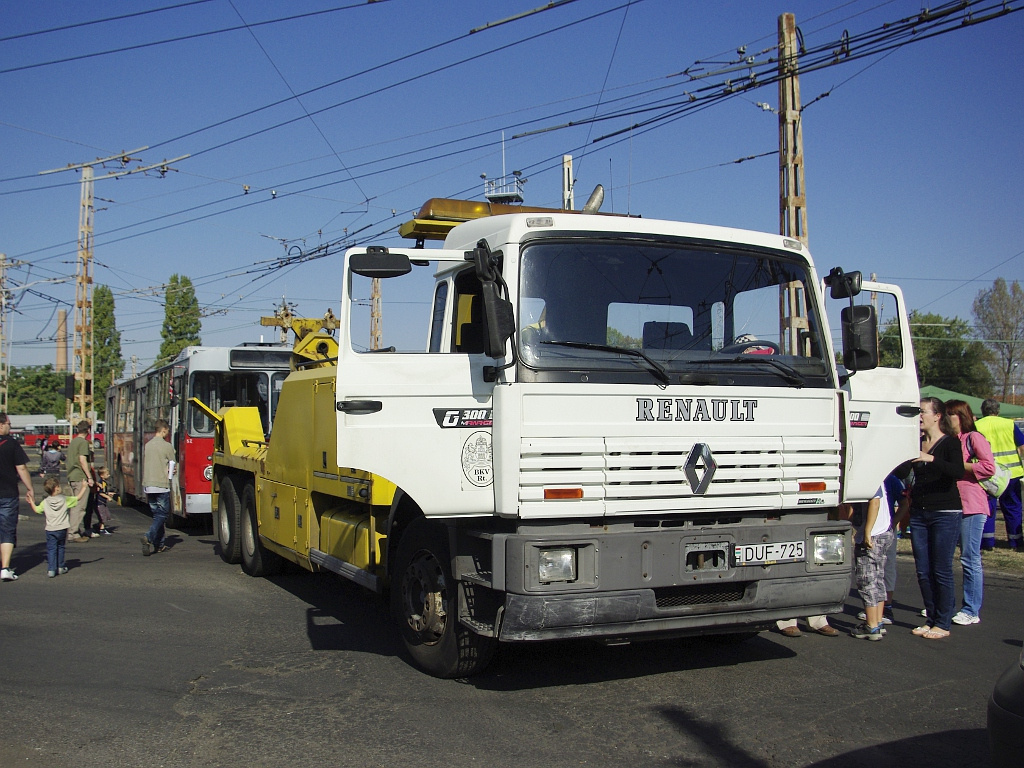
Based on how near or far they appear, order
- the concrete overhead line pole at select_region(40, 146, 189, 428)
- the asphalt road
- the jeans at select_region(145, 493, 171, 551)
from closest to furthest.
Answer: the asphalt road
the jeans at select_region(145, 493, 171, 551)
the concrete overhead line pole at select_region(40, 146, 189, 428)

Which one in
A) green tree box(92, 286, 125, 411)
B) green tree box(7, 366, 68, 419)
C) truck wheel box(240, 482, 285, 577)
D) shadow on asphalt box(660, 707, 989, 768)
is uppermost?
green tree box(92, 286, 125, 411)

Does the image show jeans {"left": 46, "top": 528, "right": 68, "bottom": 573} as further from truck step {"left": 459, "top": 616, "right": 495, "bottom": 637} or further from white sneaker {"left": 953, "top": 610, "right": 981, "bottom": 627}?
white sneaker {"left": 953, "top": 610, "right": 981, "bottom": 627}

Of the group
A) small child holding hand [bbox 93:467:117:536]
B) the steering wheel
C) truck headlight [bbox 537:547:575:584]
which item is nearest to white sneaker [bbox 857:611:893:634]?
the steering wheel

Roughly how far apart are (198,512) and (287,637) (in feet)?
25.5

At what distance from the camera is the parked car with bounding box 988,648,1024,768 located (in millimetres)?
3137

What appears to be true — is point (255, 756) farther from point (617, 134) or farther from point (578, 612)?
point (617, 134)

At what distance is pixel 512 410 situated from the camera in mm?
4934

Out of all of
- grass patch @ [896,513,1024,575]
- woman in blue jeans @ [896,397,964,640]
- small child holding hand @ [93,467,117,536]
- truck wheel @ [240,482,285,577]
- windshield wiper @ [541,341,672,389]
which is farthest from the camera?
small child holding hand @ [93,467,117,536]

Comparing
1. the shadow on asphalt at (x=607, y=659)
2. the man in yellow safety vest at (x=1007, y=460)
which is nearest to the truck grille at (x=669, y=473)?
Result: the shadow on asphalt at (x=607, y=659)

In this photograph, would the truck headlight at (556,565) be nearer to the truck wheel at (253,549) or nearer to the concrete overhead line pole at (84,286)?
the truck wheel at (253,549)

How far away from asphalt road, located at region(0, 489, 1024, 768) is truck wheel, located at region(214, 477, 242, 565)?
238 cm

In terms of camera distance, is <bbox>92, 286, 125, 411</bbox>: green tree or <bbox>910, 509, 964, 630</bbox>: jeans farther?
<bbox>92, 286, 125, 411</bbox>: green tree

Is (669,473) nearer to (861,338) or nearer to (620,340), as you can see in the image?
(620,340)

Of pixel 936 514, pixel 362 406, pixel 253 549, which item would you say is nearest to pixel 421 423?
pixel 362 406
